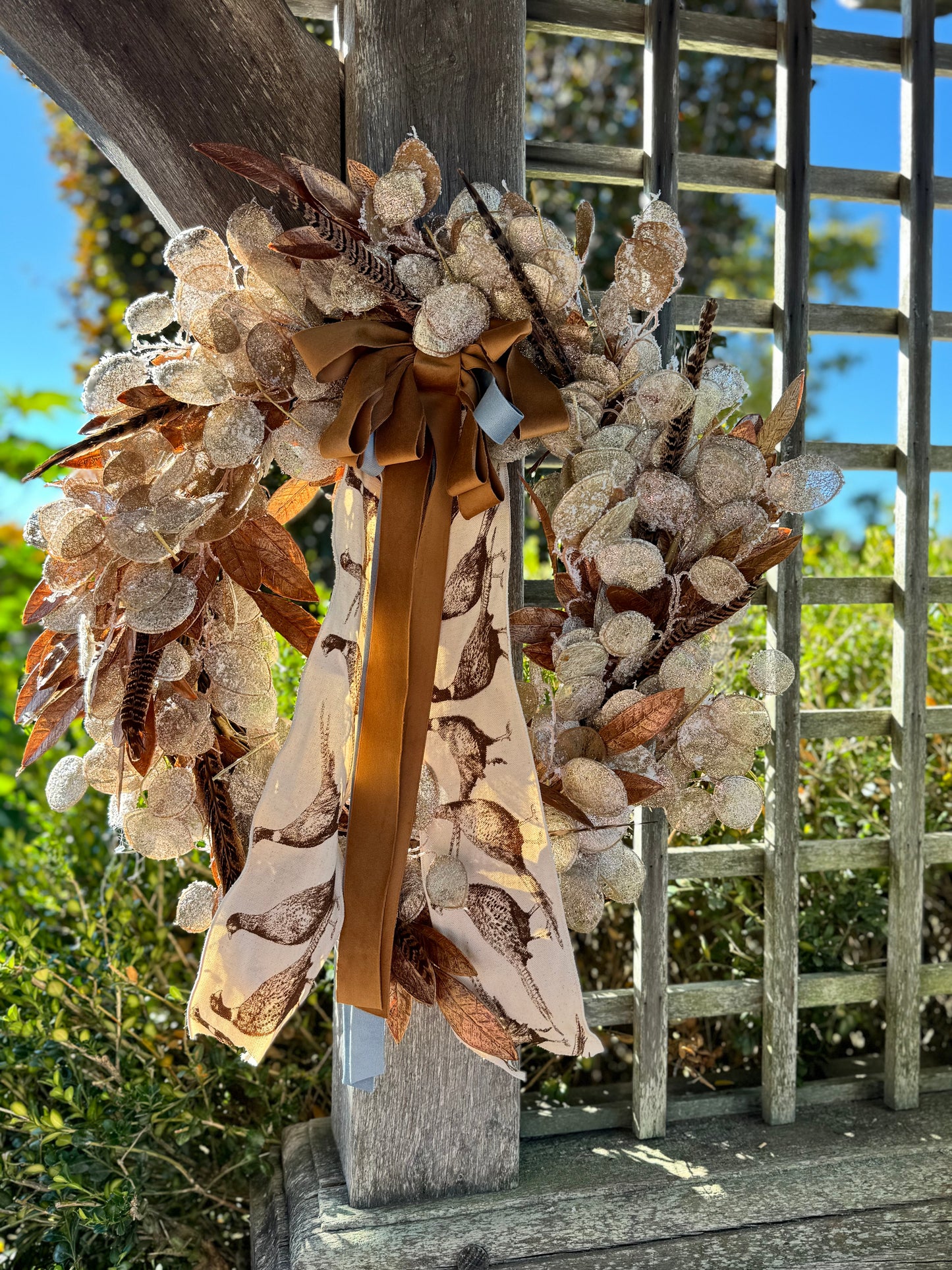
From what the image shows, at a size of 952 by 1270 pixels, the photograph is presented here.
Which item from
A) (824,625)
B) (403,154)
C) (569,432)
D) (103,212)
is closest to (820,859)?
(824,625)

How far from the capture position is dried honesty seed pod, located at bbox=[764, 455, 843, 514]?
2.81 feet

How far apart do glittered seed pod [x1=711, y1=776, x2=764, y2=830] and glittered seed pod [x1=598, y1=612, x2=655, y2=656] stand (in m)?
0.17

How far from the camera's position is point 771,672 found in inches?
35.3

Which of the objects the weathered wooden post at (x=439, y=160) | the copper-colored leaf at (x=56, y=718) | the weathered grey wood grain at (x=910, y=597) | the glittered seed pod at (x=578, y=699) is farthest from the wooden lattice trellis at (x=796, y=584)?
the copper-colored leaf at (x=56, y=718)

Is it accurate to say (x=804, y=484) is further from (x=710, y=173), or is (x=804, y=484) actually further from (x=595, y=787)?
(x=710, y=173)

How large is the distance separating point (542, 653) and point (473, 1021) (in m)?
0.37

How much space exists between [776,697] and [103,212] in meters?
2.46

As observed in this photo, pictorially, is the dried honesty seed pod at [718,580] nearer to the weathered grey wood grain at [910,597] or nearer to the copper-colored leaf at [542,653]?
the copper-colored leaf at [542,653]

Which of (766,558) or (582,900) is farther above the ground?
(766,558)

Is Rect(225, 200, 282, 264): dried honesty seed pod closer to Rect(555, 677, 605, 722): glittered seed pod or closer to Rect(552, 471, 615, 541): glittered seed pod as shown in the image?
Rect(552, 471, 615, 541): glittered seed pod

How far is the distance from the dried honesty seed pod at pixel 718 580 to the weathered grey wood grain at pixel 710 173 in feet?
1.93

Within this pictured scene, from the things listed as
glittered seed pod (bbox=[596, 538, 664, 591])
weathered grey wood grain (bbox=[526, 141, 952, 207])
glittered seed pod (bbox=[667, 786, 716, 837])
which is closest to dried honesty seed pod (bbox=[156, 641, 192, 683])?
glittered seed pod (bbox=[596, 538, 664, 591])

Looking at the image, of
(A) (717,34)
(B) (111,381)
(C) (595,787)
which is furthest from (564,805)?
(A) (717,34)

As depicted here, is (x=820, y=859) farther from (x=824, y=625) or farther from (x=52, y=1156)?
(x=52, y=1156)
